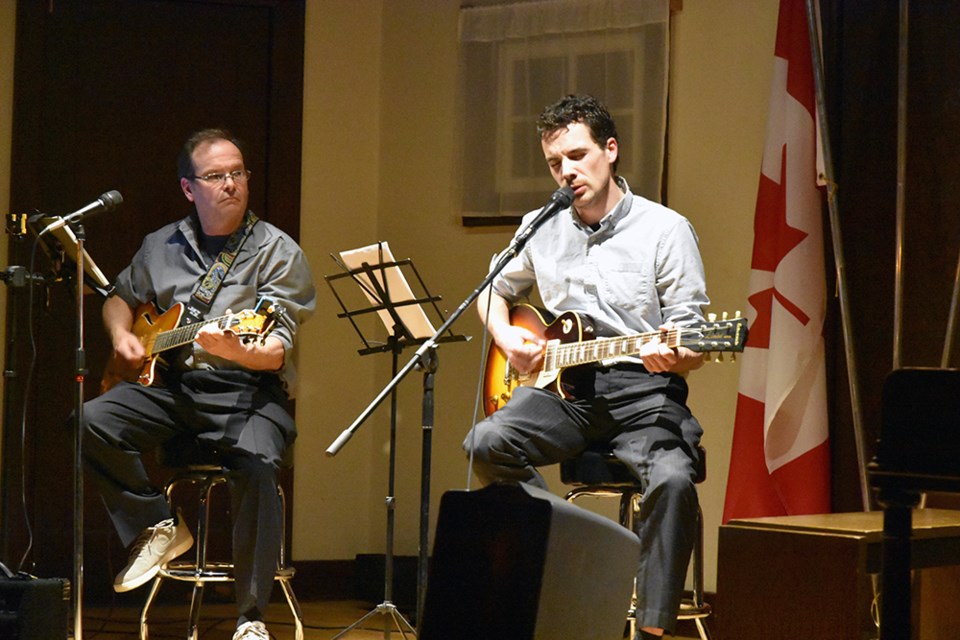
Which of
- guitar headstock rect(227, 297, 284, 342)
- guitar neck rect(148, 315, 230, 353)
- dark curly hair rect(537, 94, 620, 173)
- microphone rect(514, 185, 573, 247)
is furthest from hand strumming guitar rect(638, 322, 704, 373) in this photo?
guitar neck rect(148, 315, 230, 353)

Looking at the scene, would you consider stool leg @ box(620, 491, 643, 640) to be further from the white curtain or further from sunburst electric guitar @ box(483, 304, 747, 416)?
the white curtain

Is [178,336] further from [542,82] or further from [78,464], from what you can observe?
[542,82]

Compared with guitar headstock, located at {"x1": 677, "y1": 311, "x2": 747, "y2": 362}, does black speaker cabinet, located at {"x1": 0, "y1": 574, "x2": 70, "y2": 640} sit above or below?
below

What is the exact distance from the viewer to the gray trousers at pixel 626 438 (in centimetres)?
312

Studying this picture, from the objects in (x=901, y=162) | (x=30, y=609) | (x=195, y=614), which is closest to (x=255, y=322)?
(x=195, y=614)

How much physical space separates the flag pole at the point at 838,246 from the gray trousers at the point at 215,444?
5.81ft

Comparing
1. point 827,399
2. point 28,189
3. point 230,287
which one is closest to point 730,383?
point 827,399

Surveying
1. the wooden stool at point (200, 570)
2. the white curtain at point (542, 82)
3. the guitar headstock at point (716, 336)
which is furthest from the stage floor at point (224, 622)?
the white curtain at point (542, 82)

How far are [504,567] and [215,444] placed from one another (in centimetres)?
175

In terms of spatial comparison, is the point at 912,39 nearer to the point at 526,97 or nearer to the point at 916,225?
the point at 916,225

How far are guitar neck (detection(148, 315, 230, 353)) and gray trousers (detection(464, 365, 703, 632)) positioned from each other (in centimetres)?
90

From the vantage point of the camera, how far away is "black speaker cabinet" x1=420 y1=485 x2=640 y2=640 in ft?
6.56

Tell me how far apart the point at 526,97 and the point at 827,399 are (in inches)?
66.2

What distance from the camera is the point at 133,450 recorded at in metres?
3.61
